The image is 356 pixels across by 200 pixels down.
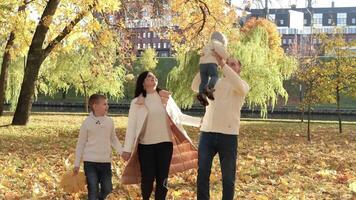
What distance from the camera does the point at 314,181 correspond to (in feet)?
28.2

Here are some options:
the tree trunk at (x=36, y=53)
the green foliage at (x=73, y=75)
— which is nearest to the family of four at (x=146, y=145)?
the tree trunk at (x=36, y=53)

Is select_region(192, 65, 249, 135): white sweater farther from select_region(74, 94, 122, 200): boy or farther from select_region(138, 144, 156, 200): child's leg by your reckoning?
select_region(74, 94, 122, 200): boy

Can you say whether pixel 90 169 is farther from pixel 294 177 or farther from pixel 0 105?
pixel 0 105

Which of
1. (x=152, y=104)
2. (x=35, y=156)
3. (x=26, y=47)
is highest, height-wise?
(x=26, y=47)

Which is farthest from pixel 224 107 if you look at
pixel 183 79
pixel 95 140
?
pixel 183 79

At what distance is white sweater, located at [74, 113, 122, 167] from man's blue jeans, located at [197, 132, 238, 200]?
1.02 meters

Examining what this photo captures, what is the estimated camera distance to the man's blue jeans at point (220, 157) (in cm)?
547

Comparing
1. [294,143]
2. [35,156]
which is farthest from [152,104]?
[294,143]

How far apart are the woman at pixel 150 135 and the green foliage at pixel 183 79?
25.6m

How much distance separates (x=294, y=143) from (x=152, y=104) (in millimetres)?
11508

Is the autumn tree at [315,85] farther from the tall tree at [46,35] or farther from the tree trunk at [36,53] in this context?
the tree trunk at [36,53]

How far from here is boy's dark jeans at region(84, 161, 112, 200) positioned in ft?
19.6

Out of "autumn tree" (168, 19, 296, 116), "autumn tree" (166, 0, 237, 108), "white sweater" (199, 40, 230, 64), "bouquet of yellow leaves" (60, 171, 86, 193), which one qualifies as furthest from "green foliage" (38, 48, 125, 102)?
"white sweater" (199, 40, 230, 64)

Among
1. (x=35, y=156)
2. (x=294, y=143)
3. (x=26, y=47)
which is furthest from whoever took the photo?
(x=26, y=47)
